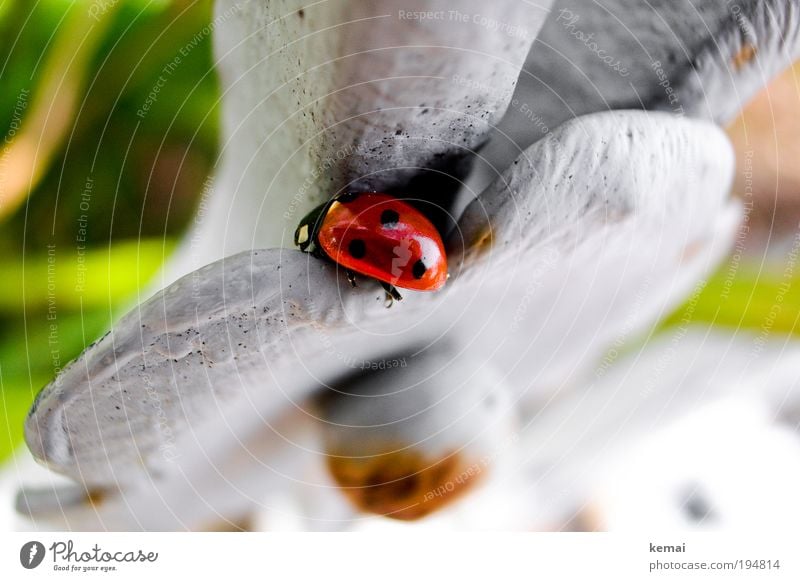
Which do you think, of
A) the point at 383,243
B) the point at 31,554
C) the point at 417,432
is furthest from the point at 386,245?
the point at 31,554

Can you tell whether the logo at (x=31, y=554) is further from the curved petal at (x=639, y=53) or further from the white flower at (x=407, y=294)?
the curved petal at (x=639, y=53)

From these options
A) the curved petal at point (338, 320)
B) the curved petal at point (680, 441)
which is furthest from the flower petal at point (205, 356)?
the curved petal at point (680, 441)

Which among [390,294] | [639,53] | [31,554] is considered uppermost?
[639,53]

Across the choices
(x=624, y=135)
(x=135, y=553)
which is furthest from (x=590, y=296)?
(x=135, y=553)

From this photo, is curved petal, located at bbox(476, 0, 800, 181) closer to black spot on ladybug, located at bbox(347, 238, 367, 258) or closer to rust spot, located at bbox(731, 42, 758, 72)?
rust spot, located at bbox(731, 42, 758, 72)

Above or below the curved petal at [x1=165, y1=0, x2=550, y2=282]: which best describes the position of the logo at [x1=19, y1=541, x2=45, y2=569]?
below

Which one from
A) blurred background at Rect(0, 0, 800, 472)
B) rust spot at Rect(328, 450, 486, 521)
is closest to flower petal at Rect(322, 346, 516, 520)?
rust spot at Rect(328, 450, 486, 521)

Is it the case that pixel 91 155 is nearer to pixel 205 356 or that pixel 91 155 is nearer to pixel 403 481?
pixel 205 356
